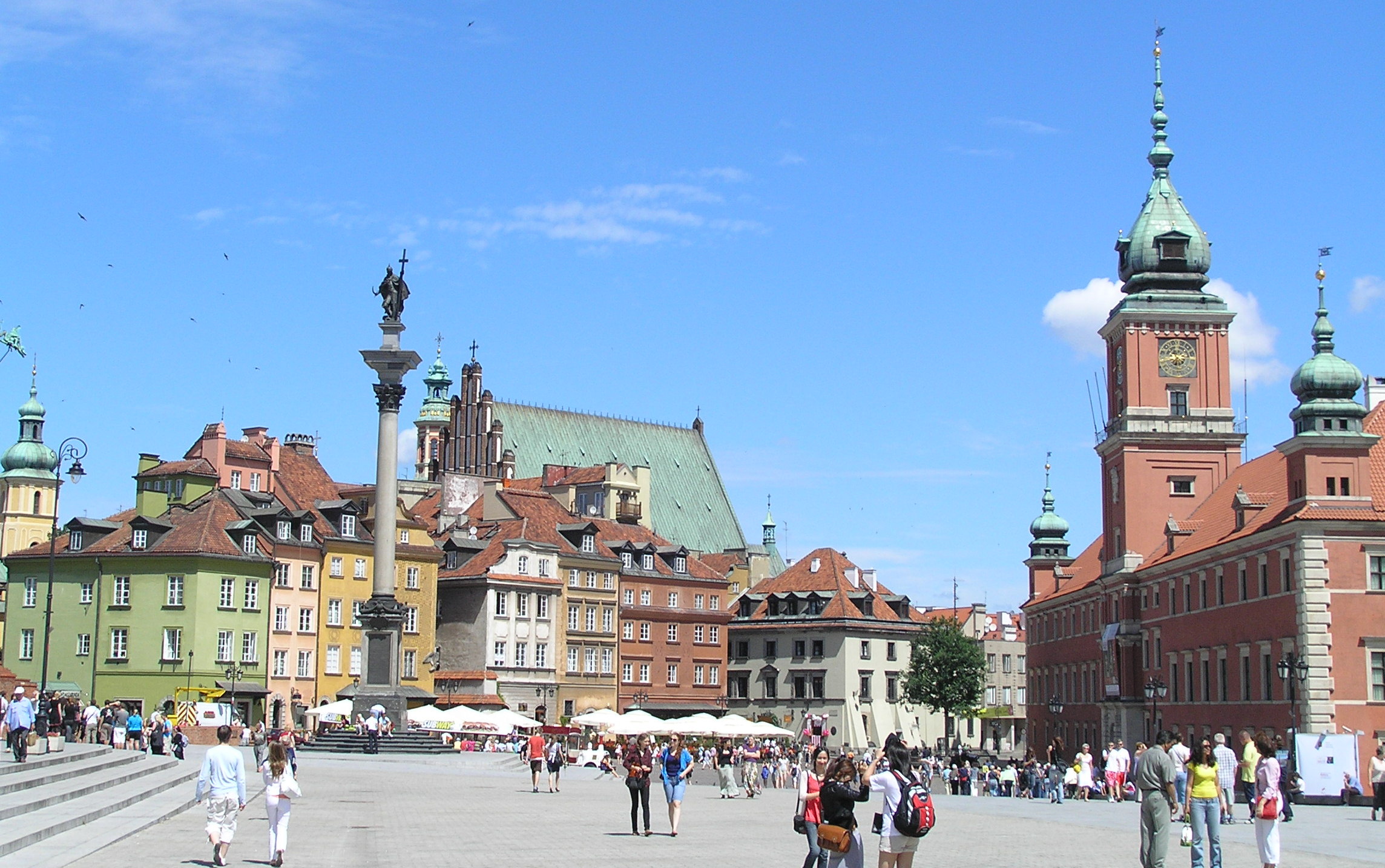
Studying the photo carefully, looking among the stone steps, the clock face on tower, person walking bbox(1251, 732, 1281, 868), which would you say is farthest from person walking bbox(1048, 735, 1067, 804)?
the clock face on tower

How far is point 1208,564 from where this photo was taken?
224 feet

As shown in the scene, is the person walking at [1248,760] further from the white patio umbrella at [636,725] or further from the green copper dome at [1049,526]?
the green copper dome at [1049,526]

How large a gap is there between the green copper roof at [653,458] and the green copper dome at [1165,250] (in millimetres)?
49845

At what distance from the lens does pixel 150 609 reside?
248 ft

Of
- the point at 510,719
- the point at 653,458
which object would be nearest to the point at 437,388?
the point at 653,458

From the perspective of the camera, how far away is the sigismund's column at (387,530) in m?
54.5

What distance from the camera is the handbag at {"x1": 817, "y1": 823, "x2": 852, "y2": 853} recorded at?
54.2 ft

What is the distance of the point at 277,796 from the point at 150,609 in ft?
189

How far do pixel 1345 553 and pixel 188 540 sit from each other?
4702cm

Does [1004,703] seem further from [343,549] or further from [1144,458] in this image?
[343,549]

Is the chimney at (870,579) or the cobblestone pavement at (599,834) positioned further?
the chimney at (870,579)

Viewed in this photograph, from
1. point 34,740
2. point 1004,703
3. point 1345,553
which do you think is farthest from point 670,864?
point 1004,703

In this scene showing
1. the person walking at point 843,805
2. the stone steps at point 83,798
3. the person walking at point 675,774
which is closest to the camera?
the person walking at point 843,805

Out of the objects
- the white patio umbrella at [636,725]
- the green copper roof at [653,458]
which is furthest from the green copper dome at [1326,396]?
the green copper roof at [653,458]
